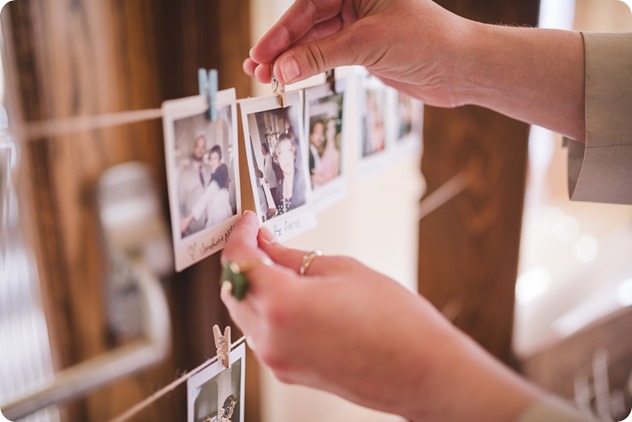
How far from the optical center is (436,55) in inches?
28.7

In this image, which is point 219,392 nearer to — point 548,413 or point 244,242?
point 244,242

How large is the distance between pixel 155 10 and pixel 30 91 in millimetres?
281

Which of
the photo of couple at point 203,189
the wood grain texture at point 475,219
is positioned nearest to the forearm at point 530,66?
the photo of couple at point 203,189

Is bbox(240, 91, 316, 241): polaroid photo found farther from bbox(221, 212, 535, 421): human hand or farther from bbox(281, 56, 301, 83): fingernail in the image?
→ bbox(221, 212, 535, 421): human hand

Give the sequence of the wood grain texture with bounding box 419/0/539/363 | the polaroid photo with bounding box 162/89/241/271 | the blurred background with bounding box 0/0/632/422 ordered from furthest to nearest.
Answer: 1. the wood grain texture with bounding box 419/0/539/363
2. the blurred background with bounding box 0/0/632/422
3. the polaroid photo with bounding box 162/89/241/271

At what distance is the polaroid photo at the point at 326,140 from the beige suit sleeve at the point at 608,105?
341 mm

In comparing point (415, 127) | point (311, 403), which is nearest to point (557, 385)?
point (311, 403)

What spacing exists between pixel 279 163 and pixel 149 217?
64 centimetres

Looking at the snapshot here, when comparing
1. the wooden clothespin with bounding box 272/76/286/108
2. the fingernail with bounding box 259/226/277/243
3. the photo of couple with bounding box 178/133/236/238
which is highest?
the wooden clothespin with bounding box 272/76/286/108

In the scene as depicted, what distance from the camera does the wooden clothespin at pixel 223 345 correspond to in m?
0.64

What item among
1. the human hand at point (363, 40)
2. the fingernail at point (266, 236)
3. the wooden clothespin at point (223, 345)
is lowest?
the wooden clothespin at point (223, 345)

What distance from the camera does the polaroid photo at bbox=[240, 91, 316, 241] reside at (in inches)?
25.2

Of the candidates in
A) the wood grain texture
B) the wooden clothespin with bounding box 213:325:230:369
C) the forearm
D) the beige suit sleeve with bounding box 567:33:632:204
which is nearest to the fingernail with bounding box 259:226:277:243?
the wooden clothespin with bounding box 213:325:230:369

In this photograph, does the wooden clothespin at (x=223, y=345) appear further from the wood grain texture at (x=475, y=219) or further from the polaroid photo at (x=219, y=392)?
the wood grain texture at (x=475, y=219)
